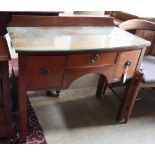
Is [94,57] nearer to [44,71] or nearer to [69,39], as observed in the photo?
[69,39]

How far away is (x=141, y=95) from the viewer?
2.05 m

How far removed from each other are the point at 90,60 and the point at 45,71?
0.25m

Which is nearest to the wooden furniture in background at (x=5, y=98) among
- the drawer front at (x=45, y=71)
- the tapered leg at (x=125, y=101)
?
the drawer front at (x=45, y=71)

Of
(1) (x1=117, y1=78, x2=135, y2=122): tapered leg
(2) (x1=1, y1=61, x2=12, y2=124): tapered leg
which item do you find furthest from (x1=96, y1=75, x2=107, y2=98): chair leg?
(2) (x1=1, y1=61, x2=12, y2=124): tapered leg

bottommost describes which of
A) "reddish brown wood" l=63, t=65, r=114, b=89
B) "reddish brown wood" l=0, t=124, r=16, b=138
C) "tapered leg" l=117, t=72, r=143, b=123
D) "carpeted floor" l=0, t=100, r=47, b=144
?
"carpeted floor" l=0, t=100, r=47, b=144

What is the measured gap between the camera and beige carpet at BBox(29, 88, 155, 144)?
146 cm

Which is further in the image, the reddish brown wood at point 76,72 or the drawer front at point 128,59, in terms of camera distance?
the drawer front at point 128,59

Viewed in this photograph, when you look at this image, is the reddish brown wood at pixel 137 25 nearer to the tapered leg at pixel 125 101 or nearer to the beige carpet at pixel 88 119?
the tapered leg at pixel 125 101

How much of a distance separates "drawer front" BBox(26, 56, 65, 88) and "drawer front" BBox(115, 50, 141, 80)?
1.19 feet

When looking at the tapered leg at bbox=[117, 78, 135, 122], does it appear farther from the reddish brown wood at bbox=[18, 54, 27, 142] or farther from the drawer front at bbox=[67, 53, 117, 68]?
the reddish brown wood at bbox=[18, 54, 27, 142]

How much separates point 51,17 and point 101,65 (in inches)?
17.6

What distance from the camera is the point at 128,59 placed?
4.24 feet

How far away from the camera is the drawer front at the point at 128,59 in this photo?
49.6 inches

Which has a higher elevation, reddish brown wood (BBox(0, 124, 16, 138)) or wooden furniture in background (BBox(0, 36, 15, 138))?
wooden furniture in background (BBox(0, 36, 15, 138))
